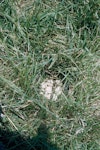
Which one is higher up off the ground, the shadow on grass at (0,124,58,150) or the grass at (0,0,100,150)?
the grass at (0,0,100,150)

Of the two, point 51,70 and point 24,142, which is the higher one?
point 51,70

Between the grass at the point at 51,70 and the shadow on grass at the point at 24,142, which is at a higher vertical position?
the grass at the point at 51,70

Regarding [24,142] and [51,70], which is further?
[51,70]

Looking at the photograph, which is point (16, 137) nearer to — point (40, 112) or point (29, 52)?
point (40, 112)

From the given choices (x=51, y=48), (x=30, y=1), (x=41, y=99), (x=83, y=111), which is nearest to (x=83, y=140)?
(x=83, y=111)
